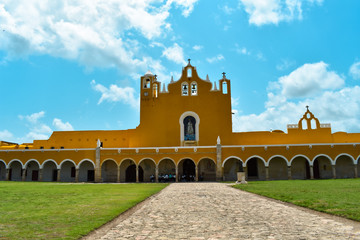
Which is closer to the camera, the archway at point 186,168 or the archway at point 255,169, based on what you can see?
the archway at point 255,169

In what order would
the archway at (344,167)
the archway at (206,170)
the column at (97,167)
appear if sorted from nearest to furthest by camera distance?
the archway at (344,167) < the column at (97,167) < the archway at (206,170)

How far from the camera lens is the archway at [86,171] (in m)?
30.4

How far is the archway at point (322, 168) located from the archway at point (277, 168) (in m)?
3.05

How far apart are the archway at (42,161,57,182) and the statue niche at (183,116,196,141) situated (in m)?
14.6

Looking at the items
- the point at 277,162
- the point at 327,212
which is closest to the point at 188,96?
the point at 277,162

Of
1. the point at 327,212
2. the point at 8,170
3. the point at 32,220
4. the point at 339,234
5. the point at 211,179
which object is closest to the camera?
the point at 339,234

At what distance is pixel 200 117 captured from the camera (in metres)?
30.5

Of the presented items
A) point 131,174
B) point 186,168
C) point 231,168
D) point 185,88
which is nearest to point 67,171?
point 131,174

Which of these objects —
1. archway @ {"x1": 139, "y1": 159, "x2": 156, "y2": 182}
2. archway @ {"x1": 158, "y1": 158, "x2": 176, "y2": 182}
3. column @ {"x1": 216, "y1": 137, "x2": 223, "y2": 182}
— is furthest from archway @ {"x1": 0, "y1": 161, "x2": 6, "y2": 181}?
column @ {"x1": 216, "y1": 137, "x2": 223, "y2": 182}

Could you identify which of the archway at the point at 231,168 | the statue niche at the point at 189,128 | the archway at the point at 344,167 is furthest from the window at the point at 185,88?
the archway at the point at 344,167

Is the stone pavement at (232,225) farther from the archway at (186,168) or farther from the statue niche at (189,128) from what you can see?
the statue niche at (189,128)

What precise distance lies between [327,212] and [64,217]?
6238 millimetres

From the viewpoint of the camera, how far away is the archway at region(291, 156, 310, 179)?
27.9 meters

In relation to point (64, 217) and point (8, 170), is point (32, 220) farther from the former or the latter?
point (8, 170)
